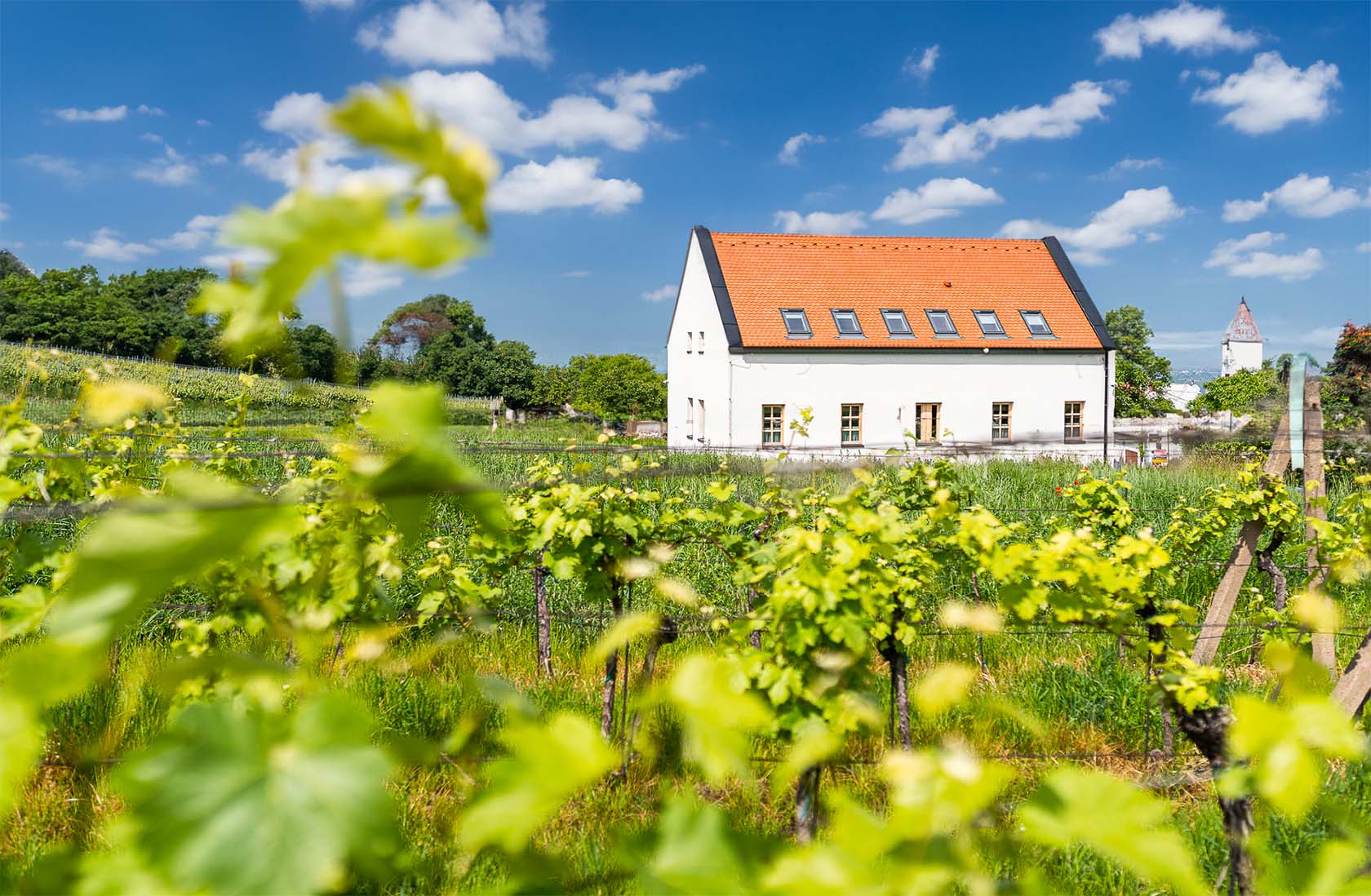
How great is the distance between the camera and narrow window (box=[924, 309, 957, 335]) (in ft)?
58.0

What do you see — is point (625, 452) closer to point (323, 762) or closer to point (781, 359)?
point (323, 762)

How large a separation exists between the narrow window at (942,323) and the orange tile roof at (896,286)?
0.41 ft

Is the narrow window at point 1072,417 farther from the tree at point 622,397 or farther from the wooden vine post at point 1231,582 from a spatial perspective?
the tree at point 622,397

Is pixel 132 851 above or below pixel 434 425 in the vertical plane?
below

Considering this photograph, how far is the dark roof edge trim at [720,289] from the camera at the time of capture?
16.7 metres

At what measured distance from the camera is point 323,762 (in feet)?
1.05

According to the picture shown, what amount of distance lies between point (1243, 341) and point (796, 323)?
61224 mm

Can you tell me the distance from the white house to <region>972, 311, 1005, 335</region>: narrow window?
50 millimetres

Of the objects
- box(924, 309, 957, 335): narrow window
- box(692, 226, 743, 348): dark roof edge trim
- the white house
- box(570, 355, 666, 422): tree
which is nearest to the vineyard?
box(692, 226, 743, 348): dark roof edge trim

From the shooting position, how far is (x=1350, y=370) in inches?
630

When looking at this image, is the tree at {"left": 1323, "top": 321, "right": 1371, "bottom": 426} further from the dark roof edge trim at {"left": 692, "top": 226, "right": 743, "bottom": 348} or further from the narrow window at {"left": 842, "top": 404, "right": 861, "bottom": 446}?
the dark roof edge trim at {"left": 692, "top": 226, "right": 743, "bottom": 348}

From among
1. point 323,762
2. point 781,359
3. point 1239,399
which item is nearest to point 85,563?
point 323,762

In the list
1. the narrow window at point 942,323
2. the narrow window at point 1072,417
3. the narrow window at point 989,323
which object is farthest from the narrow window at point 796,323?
the narrow window at point 1072,417

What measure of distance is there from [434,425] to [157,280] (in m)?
54.6
